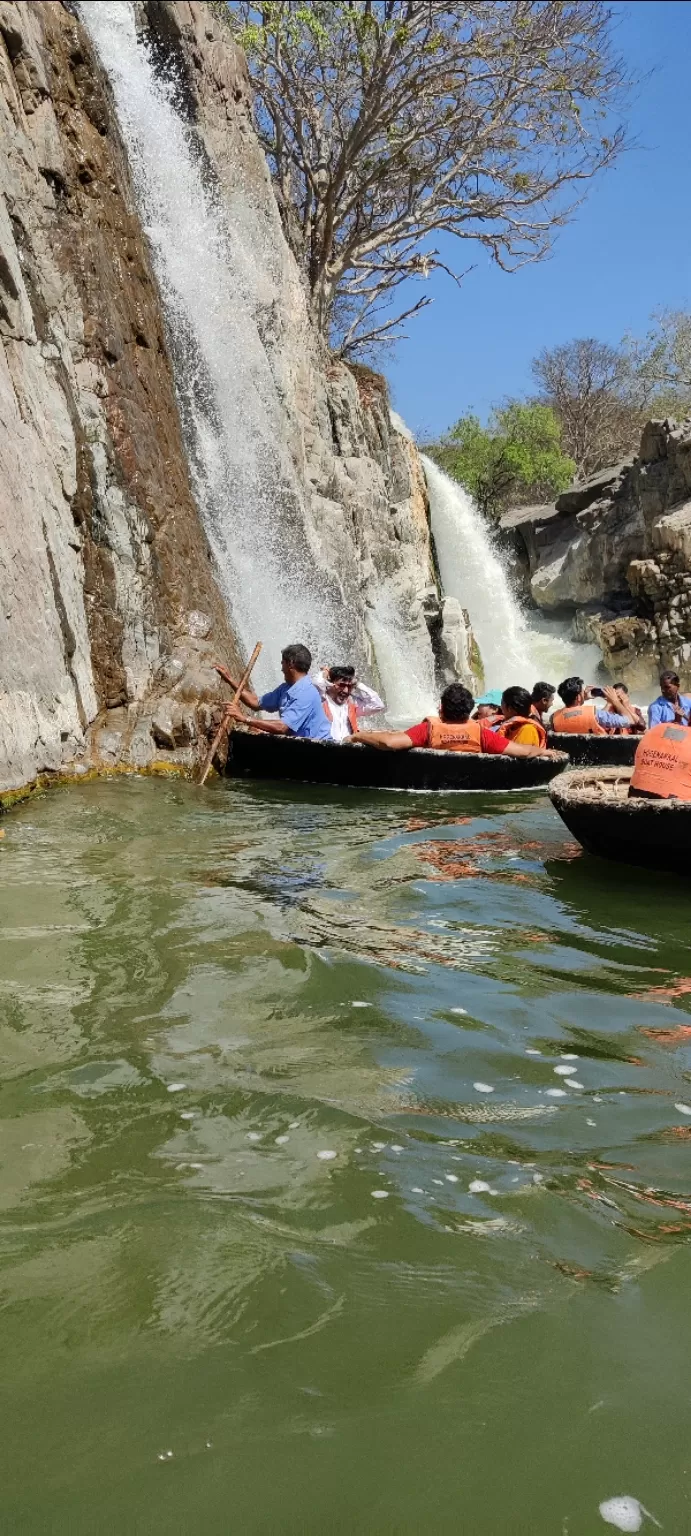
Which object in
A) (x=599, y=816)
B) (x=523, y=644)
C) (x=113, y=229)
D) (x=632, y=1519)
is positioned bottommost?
(x=632, y=1519)

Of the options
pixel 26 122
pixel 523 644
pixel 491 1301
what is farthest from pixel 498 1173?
pixel 523 644

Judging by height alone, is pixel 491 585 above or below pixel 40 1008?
above

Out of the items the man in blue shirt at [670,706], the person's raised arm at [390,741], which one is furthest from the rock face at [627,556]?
the person's raised arm at [390,741]

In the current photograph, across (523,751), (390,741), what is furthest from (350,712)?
(523,751)

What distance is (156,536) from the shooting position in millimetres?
11984

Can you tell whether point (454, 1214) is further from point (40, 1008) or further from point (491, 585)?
point (491, 585)

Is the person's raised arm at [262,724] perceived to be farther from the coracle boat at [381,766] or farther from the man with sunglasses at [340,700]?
the man with sunglasses at [340,700]

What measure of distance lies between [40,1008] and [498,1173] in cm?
179

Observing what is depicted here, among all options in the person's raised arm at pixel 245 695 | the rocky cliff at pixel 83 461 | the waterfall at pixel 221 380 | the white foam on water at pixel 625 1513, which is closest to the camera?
the white foam on water at pixel 625 1513

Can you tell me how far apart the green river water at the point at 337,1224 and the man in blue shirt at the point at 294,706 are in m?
5.70

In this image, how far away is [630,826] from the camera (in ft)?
22.0

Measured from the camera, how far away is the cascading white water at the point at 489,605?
30375 millimetres

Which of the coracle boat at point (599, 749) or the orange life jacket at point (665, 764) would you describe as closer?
the orange life jacket at point (665, 764)

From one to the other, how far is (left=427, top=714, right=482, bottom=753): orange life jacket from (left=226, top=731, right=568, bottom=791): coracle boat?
0.15 metres
